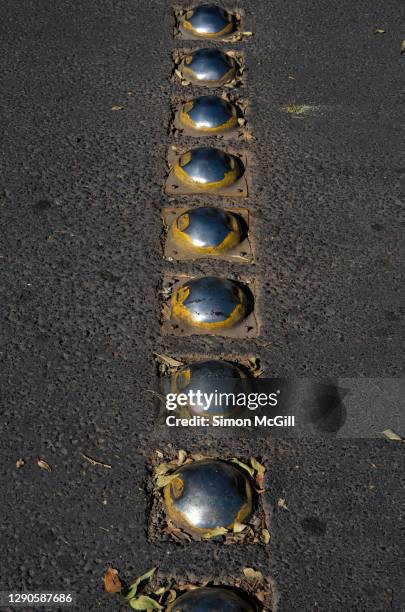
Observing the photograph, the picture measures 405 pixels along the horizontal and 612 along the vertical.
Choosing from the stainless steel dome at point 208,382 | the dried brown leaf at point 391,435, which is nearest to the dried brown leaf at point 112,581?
the stainless steel dome at point 208,382

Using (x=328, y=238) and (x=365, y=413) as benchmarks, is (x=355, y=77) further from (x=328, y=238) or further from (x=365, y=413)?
(x=365, y=413)

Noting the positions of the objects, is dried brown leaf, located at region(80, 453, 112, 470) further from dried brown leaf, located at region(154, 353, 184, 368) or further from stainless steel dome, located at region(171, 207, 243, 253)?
stainless steel dome, located at region(171, 207, 243, 253)

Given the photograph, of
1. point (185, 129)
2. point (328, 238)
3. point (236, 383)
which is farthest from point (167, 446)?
point (185, 129)

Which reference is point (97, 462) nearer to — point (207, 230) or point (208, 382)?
point (208, 382)

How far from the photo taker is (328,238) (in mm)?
3816

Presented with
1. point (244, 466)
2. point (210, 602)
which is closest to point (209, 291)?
point (244, 466)

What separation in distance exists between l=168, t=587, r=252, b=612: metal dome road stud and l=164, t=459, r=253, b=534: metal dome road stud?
0.25 metres

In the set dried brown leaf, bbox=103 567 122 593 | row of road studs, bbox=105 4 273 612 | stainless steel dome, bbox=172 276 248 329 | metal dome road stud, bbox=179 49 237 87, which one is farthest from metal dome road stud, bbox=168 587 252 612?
metal dome road stud, bbox=179 49 237 87

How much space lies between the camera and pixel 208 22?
527cm

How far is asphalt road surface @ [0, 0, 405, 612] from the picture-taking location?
2652mm

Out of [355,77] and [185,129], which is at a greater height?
[355,77]

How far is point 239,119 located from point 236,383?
6.37 ft

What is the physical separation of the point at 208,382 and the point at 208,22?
3039mm

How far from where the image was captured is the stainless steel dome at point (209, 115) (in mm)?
4426
